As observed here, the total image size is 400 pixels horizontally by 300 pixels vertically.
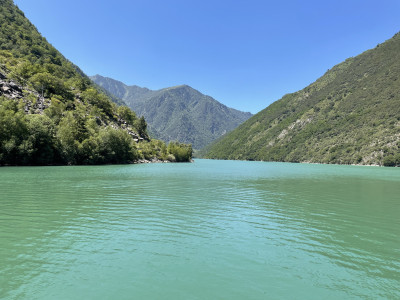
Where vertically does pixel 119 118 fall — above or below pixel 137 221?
above

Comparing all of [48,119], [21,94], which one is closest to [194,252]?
[48,119]

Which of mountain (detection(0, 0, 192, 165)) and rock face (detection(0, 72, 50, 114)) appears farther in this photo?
rock face (detection(0, 72, 50, 114))

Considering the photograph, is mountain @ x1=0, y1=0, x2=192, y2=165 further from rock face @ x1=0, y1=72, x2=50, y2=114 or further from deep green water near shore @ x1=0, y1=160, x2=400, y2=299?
→ deep green water near shore @ x1=0, y1=160, x2=400, y2=299

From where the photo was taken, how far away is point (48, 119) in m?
106

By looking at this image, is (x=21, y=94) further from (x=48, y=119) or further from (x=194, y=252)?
(x=194, y=252)

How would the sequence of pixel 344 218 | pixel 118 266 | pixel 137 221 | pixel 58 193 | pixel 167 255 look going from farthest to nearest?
pixel 58 193 → pixel 344 218 → pixel 137 221 → pixel 167 255 → pixel 118 266

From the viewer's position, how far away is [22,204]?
29.2 meters

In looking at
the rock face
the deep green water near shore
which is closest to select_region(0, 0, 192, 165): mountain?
the rock face

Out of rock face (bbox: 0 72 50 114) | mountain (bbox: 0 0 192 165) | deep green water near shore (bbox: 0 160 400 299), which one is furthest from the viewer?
rock face (bbox: 0 72 50 114)

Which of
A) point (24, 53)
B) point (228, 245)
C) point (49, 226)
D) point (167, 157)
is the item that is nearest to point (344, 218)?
point (228, 245)

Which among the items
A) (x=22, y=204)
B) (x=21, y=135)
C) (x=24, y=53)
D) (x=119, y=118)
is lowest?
(x=22, y=204)

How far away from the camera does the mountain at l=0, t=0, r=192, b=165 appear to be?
92500 millimetres

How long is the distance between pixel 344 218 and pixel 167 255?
20.4m

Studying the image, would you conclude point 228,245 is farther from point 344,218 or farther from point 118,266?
point 344,218
